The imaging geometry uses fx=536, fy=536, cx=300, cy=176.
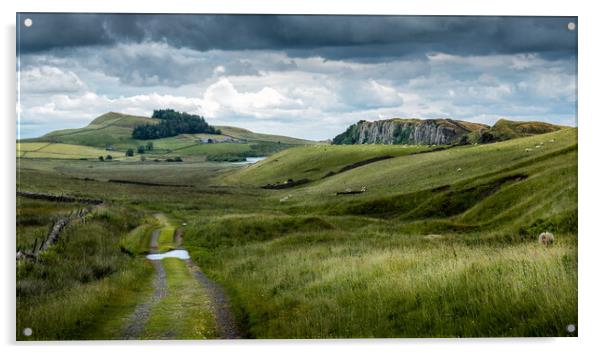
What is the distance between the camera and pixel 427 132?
12156mm

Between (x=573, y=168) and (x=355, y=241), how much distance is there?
491 centimetres

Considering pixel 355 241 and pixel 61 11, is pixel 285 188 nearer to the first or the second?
pixel 355 241

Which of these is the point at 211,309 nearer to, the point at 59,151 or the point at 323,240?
the point at 323,240

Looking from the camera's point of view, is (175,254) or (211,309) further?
(175,254)

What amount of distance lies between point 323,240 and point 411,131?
133 inches

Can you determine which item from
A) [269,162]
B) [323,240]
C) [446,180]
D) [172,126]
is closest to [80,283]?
[172,126]

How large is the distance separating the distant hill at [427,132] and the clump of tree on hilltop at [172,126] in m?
3.08

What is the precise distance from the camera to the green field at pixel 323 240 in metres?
8.81

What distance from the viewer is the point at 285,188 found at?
43.0ft

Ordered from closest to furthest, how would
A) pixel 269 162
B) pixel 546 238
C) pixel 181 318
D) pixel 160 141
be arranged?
pixel 181 318 → pixel 546 238 → pixel 160 141 → pixel 269 162

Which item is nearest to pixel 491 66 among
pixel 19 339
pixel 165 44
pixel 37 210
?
pixel 165 44

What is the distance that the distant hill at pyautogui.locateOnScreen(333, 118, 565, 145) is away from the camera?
470 inches

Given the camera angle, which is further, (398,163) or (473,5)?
Result: (398,163)

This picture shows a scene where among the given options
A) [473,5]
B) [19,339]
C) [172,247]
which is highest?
[473,5]
